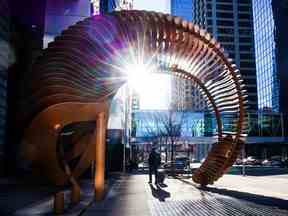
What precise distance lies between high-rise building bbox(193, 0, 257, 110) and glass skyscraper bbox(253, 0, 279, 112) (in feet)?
75.0

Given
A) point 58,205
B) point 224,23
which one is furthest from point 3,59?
point 224,23

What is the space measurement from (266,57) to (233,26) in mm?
39478

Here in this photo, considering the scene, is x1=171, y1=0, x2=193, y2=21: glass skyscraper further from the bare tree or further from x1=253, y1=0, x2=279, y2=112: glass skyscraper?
the bare tree

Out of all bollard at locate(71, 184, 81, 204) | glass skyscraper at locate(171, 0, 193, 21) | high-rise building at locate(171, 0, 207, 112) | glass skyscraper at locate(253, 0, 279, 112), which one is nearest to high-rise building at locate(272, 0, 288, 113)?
glass skyscraper at locate(253, 0, 279, 112)

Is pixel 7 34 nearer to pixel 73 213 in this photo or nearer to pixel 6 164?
pixel 6 164

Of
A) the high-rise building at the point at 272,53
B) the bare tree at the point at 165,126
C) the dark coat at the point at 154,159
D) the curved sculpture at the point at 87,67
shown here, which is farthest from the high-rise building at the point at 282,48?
the curved sculpture at the point at 87,67

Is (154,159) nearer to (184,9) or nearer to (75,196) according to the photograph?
(75,196)

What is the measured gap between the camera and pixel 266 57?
77.2m

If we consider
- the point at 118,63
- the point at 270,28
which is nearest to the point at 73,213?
the point at 118,63

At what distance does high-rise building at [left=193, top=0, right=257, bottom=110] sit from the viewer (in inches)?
4267

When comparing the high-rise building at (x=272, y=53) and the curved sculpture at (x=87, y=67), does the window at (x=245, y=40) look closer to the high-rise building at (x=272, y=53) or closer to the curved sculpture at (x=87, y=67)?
the high-rise building at (x=272, y=53)

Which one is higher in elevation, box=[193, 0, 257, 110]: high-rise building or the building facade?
box=[193, 0, 257, 110]: high-rise building

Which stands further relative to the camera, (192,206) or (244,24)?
(244,24)

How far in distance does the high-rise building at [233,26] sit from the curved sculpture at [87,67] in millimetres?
95984
